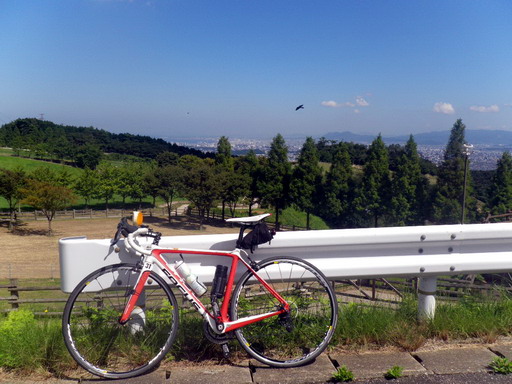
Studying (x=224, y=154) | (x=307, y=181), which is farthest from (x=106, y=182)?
(x=307, y=181)

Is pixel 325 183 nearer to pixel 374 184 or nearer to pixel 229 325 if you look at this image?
pixel 374 184

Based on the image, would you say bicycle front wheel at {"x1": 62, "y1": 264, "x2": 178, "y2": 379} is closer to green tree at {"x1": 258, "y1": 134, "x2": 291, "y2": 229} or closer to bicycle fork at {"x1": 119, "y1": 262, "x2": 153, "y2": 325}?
bicycle fork at {"x1": 119, "y1": 262, "x2": 153, "y2": 325}

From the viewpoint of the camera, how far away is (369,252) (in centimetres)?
334

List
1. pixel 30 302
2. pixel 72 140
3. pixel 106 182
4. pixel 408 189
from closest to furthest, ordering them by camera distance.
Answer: pixel 30 302, pixel 408 189, pixel 106 182, pixel 72 140

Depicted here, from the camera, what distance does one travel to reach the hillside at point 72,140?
290ft

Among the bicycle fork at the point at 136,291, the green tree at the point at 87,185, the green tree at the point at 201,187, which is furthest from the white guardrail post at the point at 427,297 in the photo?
the green tree at the point at 87,185

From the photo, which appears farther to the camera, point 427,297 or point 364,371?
point 427,297

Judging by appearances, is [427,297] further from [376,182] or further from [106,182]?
[106,182]

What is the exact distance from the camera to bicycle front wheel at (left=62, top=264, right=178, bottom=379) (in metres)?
2.85

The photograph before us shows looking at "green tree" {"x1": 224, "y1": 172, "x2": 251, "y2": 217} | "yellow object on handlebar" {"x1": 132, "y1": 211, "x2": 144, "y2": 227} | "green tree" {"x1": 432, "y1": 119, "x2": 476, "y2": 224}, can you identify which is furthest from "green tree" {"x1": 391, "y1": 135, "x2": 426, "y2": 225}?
"yellow object on handlebar" {"x1": 132, "y1": 211, "x2": 144, "y2": 227}

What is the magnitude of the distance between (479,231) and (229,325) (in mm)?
1861

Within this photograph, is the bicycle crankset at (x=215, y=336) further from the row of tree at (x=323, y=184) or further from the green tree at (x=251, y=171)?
the green tree at (x=251, y=171)

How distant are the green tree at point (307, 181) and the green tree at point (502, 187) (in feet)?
53.8

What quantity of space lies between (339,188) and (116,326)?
44.9 metres
